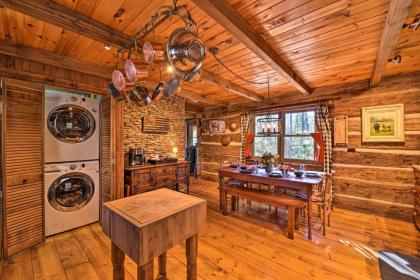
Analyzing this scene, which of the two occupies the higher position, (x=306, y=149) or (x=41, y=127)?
(x=41, y=127)

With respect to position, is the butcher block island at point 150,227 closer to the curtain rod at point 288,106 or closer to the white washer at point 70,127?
the white washer at point 70,127

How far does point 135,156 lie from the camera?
368 centimetres

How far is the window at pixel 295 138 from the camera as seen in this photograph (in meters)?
4.04

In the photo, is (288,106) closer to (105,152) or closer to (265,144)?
(265,144)

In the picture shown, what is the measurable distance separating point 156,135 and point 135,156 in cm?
77

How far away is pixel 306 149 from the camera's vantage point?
13.4 feet

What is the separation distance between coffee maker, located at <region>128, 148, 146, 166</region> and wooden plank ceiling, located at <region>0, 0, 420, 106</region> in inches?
64.3

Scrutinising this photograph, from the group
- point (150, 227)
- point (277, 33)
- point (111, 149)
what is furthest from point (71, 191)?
point (277, 33)

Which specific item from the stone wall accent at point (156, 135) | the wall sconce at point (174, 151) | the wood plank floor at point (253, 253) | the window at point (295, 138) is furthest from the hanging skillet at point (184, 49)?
the wall sconce at point (174, 151)

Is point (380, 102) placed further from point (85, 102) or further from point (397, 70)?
point (85, 102)

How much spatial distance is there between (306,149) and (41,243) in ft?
15.9

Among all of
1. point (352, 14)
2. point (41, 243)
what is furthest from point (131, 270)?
point (352, 14)

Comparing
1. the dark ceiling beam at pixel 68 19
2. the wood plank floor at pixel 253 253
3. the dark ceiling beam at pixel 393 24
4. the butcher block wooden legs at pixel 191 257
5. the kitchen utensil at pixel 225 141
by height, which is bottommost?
the wood plank floor at pixel 253 253

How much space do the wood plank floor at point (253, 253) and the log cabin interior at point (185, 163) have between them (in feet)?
0.06
